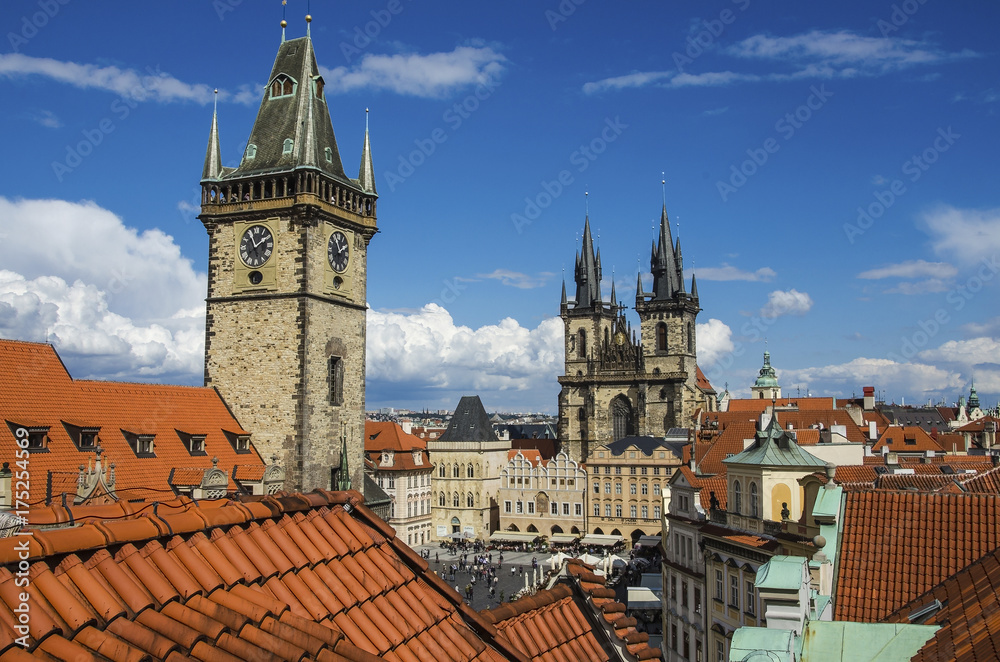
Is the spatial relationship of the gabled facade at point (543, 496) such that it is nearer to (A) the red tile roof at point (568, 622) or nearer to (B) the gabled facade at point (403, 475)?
(B) the gabled facade at point (403, 475)

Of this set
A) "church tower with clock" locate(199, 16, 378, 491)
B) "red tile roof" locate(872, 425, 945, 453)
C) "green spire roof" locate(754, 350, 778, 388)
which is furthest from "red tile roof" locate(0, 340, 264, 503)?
"green spire roof" locate(754, 350, 778, 388)

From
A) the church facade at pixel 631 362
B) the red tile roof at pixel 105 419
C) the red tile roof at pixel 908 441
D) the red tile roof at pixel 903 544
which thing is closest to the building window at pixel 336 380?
the red tile roof at pixel 105 419

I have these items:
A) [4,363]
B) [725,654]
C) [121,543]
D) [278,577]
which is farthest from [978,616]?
[4,363]

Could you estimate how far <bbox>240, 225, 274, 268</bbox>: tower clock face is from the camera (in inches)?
1218

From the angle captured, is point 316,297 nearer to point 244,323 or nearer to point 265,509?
point 244,323

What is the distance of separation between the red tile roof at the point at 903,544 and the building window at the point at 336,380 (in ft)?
67.6

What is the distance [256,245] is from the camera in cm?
3111

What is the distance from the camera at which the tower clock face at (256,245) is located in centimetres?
3094

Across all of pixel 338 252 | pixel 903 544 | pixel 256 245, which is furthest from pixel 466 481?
pixel 903 544

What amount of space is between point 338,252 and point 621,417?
64.1m

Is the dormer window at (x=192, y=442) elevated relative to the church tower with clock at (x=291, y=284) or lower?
lower

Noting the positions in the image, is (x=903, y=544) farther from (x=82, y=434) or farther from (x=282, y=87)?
(x=282, y=87)

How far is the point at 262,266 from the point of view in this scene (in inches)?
1216

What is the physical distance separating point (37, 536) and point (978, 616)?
699 centimetres
